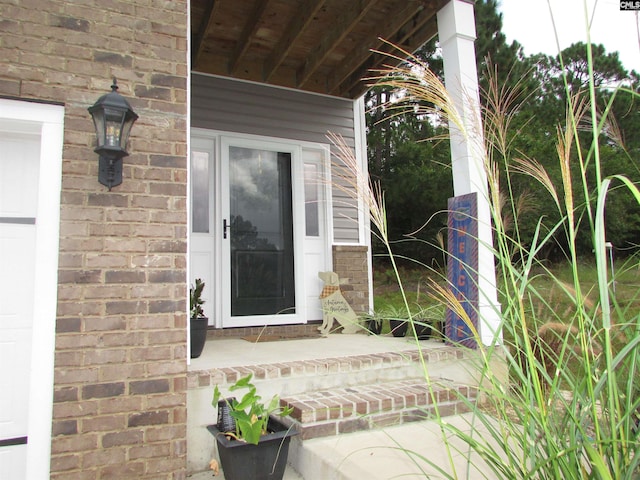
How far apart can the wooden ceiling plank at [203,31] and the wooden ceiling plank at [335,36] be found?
97cm

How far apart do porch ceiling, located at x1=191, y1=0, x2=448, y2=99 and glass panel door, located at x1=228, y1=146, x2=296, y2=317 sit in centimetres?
82

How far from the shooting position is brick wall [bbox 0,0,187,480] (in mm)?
2094

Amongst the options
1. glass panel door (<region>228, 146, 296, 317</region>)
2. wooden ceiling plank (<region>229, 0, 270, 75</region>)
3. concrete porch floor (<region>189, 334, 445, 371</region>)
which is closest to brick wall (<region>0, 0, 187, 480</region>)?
concrete porch floor (<region>189, 334, 445, 371</region>)

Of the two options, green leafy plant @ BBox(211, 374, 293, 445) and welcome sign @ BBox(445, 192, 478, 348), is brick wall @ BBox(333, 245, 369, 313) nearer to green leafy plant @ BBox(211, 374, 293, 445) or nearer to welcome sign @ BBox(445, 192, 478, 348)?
welcome sign @ BBox(445, 192, 478, 348)

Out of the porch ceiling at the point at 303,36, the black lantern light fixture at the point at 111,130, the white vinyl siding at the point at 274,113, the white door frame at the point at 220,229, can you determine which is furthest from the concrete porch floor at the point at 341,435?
the porch ceiling at the point at 303,36

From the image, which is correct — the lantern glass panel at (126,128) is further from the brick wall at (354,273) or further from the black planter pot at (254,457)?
the brick wall at (354,273)

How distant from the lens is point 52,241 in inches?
83.9

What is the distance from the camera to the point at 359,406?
A: 92.3 inches

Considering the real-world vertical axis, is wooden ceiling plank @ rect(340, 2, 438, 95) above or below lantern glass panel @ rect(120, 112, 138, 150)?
above

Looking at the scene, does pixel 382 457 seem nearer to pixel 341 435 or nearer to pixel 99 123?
pixel 341 435

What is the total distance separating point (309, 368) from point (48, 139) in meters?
1.78

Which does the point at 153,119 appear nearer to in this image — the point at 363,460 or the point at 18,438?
the point at 18,438

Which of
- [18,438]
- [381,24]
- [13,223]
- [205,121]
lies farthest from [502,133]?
[205,121]

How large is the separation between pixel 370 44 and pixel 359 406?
318 cm
